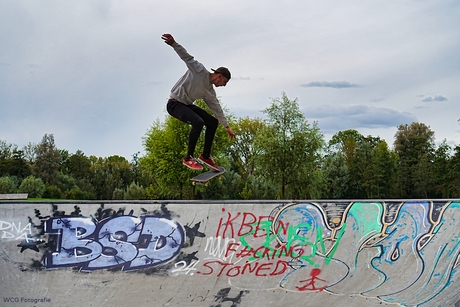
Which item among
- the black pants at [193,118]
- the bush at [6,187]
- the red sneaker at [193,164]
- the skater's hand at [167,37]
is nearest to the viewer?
the skater's hand at [167,37]

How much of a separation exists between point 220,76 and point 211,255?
3.23 m

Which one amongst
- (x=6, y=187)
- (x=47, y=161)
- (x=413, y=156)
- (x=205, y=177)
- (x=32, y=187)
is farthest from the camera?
(x=413, y=156)

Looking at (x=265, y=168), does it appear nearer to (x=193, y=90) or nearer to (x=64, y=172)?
(x=193, y=90)

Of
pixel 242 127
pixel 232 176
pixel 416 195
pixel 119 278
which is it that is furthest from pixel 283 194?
pixel 119 278

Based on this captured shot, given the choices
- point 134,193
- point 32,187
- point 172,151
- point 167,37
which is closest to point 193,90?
point 167,37

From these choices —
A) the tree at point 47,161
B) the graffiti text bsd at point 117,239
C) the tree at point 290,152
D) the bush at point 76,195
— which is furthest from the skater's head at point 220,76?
the tree at point 47,161

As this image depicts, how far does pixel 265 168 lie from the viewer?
39594 millimetres

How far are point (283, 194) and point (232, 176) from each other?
13333 millimetres

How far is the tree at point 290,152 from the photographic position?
127ft

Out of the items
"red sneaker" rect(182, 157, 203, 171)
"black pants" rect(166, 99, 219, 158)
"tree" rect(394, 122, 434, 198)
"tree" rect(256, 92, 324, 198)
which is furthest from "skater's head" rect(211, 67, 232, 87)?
"tree" rect(394, 122, 434, 198)

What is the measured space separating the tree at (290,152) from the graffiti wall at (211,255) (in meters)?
29.9

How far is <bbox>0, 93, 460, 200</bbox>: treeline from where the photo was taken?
38844mm

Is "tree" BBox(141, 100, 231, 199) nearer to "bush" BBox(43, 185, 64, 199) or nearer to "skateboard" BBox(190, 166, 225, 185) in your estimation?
"bush" BBox(43, 185, 64, 199)

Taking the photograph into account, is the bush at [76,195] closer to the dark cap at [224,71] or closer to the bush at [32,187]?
the bush at [32,187]
